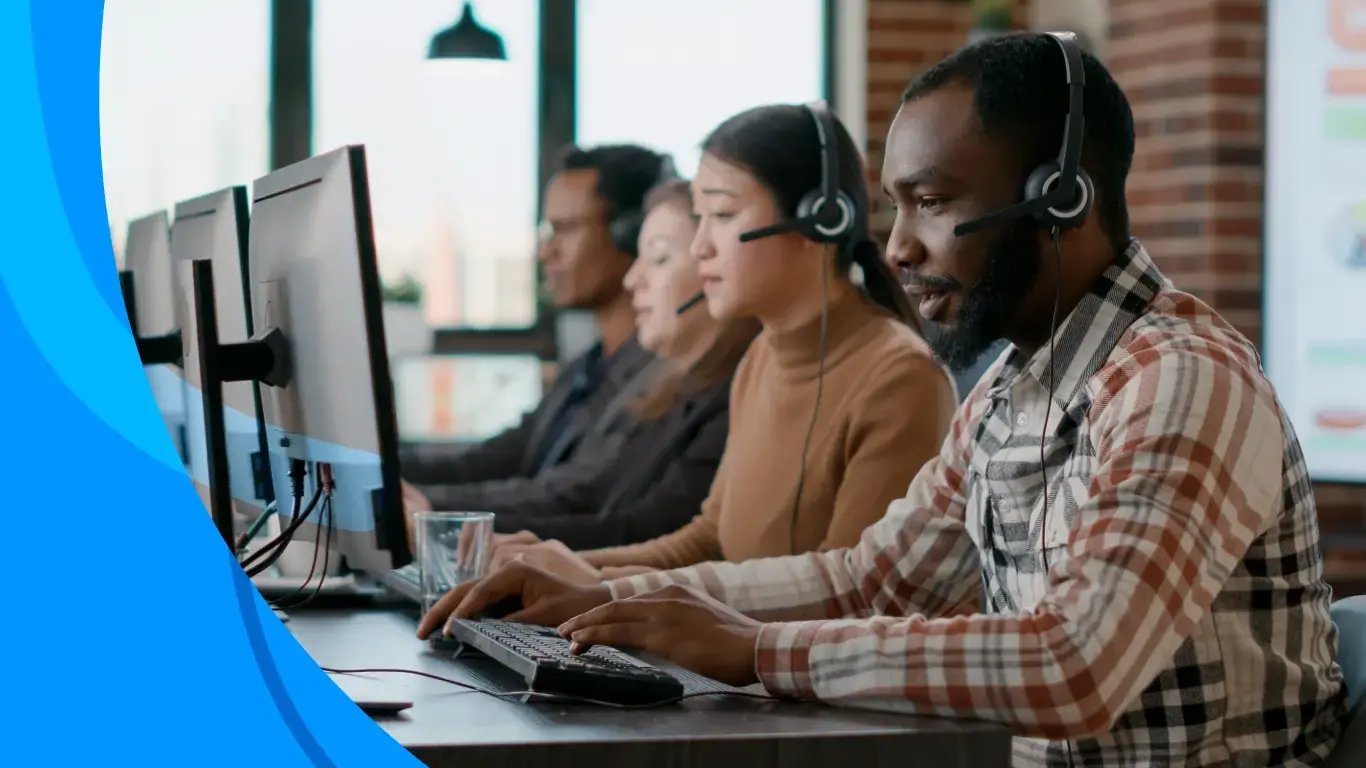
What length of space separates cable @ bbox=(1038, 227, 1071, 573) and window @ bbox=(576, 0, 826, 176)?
3506mm

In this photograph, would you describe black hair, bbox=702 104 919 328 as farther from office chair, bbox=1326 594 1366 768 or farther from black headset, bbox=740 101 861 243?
office chair, bbox=1326 594 1366 768

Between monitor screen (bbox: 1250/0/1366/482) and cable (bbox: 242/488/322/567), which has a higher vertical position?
monitor screen (bbox: 1250/0/1366/482)

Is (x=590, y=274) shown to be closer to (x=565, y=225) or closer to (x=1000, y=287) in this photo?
(x=565, y=225)

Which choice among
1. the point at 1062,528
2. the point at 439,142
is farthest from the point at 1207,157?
the point at 1062,528

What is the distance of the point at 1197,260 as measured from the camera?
11.9 feet

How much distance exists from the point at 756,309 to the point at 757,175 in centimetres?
18

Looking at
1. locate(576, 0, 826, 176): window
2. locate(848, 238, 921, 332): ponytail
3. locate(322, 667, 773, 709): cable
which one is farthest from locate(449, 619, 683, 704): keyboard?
locate(576, 0, 826, 176): window

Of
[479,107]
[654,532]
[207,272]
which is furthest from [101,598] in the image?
[479,107]

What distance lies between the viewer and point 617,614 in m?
1.18

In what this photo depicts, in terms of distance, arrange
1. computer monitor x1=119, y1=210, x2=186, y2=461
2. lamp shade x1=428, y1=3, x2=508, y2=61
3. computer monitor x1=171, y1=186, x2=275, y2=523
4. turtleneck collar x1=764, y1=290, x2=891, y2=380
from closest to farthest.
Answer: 1. computer monitor x1=171, y1=186, x2=275, y2=523
2. computer monitor x1=119, y1=210, x2=186, y2=461
3. turtleneck collar x1=764, y1=290, x2=891, y2=380
4. lamp shade x1=428, y1=3, x2=508, y2=61

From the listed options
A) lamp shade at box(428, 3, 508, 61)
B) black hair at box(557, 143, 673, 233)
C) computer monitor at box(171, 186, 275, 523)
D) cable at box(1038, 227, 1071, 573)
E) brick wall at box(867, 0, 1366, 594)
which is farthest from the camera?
lamp shade at box(428, 3, 508, 61)

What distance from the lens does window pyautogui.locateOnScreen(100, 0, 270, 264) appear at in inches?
184

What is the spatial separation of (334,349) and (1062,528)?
58 cm

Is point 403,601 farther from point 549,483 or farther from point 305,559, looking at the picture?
point 549,483
